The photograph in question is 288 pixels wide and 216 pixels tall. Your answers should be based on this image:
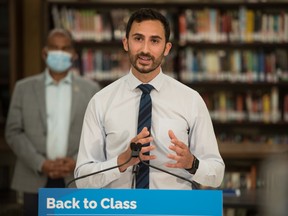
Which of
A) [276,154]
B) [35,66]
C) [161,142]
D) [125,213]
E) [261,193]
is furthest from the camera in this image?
[35,66]

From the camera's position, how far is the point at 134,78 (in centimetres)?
214

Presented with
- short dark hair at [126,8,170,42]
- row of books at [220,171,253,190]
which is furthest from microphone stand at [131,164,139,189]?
row of books at [220,171,253,190]

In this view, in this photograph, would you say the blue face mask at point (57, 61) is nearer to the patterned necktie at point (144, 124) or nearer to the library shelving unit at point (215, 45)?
the patterned necktie at point (144, 124)

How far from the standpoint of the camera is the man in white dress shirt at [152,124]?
204 centimetres

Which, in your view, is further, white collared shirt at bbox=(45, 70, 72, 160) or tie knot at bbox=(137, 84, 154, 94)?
white collared shirt at bbox=(45, 70, 72, 160)

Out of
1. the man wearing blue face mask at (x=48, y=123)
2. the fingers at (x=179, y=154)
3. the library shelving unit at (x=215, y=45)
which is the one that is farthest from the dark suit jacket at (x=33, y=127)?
the library shelving unit at (x=215, y=45)

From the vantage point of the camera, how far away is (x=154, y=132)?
2.10m

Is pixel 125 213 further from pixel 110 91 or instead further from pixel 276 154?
pixel 276 154

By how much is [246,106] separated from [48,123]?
3218mm

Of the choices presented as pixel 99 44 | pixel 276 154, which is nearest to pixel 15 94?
pixel 276 154

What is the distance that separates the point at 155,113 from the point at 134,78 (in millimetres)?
143

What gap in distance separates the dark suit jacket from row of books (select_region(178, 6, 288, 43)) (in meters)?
2.82

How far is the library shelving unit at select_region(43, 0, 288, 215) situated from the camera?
19.6ft

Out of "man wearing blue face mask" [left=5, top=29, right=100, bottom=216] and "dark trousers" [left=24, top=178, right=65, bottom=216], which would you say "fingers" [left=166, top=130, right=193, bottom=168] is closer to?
"dark trousers" [left=24, top=178, right=65, bottom=216]
